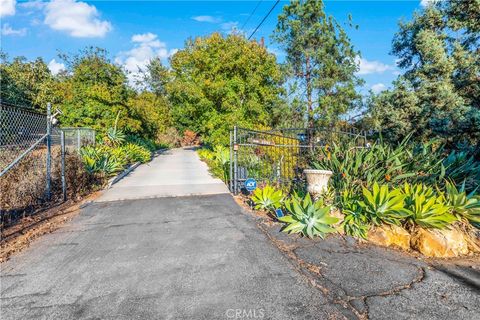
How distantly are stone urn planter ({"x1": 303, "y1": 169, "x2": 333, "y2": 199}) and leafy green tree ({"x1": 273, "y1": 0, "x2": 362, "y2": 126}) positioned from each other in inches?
616

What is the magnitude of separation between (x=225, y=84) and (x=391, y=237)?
1411 centimetres

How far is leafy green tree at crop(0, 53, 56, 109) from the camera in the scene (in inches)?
774

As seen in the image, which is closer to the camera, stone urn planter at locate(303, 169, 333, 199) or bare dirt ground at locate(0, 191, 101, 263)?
bare dirt ground at locate(0, 191, 101, 263)

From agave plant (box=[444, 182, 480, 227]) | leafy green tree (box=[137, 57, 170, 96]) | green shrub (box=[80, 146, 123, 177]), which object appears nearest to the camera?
agave plant (box=[444, 182, 480, 227])

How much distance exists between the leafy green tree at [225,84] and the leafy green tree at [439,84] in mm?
7462

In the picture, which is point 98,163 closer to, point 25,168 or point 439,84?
point 25,168

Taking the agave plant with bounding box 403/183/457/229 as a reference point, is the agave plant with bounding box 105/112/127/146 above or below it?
above

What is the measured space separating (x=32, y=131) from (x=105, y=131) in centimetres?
907

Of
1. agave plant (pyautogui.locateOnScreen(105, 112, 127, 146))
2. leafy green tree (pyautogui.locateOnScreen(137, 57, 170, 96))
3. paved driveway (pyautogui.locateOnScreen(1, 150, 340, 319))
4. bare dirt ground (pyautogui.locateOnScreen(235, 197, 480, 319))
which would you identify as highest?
leafy green tree (pyautogui.locateOnScreen(137, 57, 170, 96))

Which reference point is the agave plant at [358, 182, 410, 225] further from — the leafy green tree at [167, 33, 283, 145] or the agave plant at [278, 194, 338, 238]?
the leafy green tree at [167, 33, 283, 145]

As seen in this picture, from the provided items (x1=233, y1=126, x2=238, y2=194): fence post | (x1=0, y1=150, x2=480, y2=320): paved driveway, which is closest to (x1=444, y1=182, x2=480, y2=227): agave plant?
(x1=0, y1=150, x2=480, y2=320): paved driveway

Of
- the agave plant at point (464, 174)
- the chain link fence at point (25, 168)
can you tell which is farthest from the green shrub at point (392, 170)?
the chain link fence at point (25, 168)

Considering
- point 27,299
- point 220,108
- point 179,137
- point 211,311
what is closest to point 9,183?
point 27,299

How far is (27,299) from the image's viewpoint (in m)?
2.73
